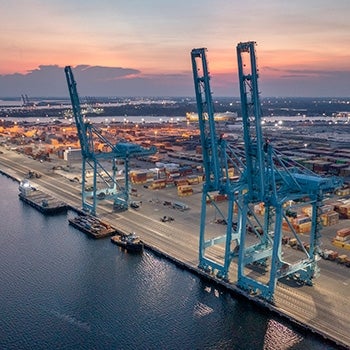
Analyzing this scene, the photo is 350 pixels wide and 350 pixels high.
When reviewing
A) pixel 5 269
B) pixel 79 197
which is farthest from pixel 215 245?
pixel 79 197

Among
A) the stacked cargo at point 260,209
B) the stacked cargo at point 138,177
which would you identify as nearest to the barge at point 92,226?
the stacked cargo at point 260,209

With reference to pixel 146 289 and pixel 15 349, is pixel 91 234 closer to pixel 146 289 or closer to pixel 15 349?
pixel 146 289

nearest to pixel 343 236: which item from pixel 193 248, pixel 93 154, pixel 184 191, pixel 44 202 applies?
pixel 193 248

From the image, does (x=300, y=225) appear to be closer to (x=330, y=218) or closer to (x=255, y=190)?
(x=330, y=218)

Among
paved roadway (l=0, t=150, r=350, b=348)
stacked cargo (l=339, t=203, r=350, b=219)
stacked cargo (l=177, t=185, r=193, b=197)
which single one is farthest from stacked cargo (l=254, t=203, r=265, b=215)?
stacked cargo (l=177, t=185, r=193, b=197)

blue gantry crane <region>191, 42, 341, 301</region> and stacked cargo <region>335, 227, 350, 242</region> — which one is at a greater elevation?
blue gantry crane <region>191, 42, 341, 301</region>

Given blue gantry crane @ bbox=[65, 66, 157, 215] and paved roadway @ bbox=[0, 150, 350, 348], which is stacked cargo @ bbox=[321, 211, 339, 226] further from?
blue gantry crane @ bbox=[65, 66, 157, 215]

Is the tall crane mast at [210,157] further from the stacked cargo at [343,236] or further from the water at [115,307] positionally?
the stacked cargo at [343,236]
